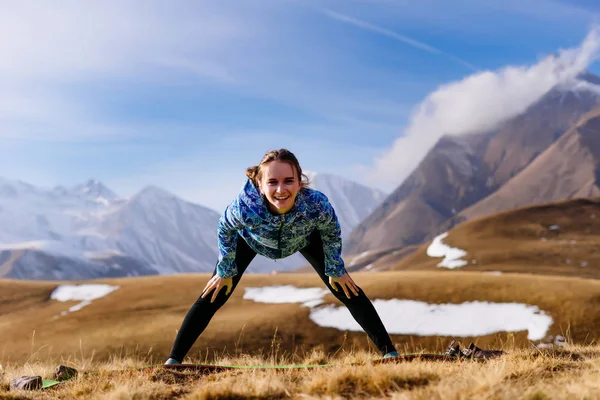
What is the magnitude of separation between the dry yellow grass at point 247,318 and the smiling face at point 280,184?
24.8m

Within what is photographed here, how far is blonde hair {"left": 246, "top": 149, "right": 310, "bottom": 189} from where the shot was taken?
656 cm

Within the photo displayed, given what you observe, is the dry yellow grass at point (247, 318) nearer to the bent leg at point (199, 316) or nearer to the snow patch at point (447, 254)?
the bent leg at point (199, 316)

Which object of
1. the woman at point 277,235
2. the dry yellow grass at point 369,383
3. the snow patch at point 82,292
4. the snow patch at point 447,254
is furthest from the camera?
the snow patch at point 447,254

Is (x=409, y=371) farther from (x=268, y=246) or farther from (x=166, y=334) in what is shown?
(x=166, y=334)

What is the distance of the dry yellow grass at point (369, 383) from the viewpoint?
4.13m

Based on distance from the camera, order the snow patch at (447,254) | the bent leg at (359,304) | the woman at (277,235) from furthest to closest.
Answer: the snow patch at (447,254) → the bent leg at (359,304) → the woman at (277,235)

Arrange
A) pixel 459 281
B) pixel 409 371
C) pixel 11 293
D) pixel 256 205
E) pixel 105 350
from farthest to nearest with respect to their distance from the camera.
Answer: pixel 11 293 < pixel 459 281 < pixel 105 350 < pixel 256 205 < pixel 409 371

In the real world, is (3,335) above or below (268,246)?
below

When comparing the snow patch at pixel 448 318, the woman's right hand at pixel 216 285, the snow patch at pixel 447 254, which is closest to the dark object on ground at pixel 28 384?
the woman's right hand at pixel 216 285

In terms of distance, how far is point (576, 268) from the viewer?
8269 cm

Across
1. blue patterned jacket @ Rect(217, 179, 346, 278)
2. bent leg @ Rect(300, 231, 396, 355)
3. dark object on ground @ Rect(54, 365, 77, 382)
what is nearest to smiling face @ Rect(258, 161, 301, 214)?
blue patterned jacket @ Rect(217, 179, 346, 278)

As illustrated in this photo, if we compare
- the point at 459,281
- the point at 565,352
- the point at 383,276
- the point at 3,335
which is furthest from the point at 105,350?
the point at 565,352

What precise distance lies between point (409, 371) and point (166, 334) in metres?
36.8

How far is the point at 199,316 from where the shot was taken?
7.05 m
